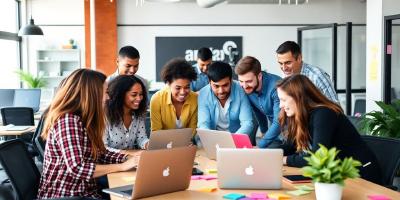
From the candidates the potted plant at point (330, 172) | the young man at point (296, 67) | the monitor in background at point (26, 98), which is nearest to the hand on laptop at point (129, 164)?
the potted plant at point (330, 172)

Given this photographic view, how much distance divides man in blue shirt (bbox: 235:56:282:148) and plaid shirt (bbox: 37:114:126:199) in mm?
1469

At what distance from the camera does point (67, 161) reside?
8.75 feet

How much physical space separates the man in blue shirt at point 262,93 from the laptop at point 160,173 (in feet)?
4.18

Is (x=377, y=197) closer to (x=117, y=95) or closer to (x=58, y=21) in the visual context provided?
(x=117, y=95)

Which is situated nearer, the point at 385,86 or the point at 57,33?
the point at 385,86

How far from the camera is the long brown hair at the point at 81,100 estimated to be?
2.75 m

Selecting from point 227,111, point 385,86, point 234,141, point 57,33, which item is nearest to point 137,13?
point 57,33

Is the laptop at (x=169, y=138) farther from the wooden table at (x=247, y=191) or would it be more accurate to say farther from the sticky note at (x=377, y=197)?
the sticky note at (x=377, y=197)

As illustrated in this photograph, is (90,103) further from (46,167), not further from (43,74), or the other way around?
(43,74)

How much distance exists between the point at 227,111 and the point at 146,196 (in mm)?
1545

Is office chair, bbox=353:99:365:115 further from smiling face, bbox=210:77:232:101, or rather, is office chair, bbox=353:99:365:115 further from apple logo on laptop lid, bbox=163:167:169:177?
apple logo on laptop lid, bbox=163:167:169:177

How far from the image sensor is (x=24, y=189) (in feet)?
9.00

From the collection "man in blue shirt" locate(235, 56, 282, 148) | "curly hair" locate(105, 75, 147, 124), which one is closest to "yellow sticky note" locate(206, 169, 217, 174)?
"man in blue shirt" locate(235, 56, 282, 148)

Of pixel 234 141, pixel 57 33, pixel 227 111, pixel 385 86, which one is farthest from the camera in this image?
pixel 57 33
